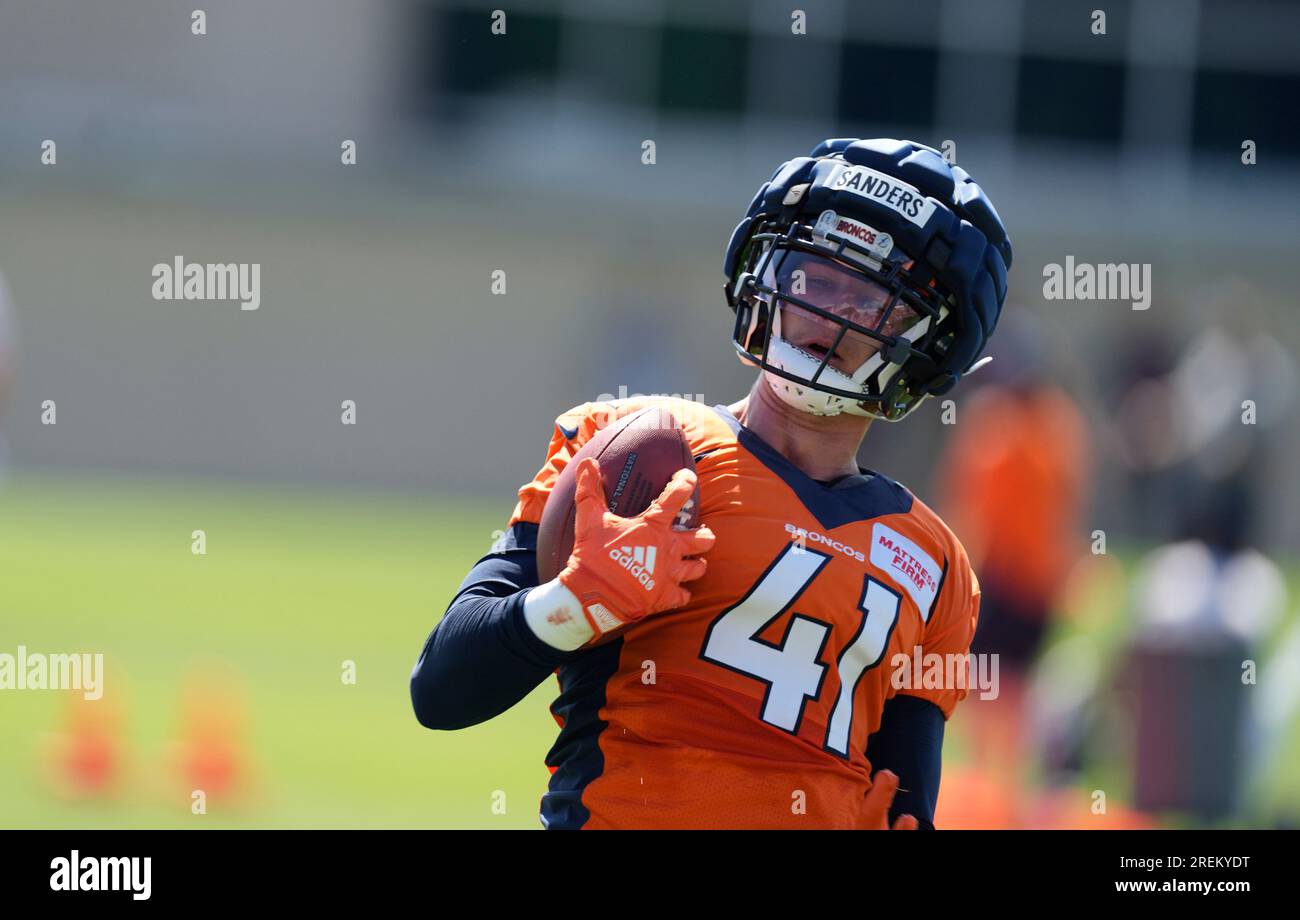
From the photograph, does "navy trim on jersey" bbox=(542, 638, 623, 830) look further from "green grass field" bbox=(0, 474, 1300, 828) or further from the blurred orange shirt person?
the blurred orange shirt person

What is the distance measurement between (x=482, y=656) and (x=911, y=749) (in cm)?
89

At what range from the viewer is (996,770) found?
869 cm

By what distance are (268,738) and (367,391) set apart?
34.8ft

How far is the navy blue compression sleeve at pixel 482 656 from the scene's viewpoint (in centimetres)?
303

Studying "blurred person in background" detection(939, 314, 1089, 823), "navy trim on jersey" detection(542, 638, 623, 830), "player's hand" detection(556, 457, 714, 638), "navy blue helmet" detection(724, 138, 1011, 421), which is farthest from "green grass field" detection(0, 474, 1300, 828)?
"player's hand" detection(556, 457, 714, 638)

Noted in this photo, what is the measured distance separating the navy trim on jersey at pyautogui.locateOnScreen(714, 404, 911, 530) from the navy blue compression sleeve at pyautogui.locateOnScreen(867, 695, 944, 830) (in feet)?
1.19

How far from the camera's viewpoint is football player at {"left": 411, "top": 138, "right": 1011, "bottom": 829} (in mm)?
3094

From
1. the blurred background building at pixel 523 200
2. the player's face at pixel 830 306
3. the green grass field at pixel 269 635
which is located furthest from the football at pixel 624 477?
the blurred background building at pixel 523 200

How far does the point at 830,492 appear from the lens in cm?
340

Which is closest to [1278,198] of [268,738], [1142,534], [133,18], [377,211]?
[1142,534]

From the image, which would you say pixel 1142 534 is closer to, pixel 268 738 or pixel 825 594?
pixel 268 738

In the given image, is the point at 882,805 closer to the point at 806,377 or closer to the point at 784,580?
the point at 784,580

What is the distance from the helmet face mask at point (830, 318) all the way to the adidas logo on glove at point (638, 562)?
524mm

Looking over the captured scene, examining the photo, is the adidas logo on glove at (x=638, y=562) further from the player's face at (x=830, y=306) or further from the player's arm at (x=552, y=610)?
the player's face at (x=830, y=306)
